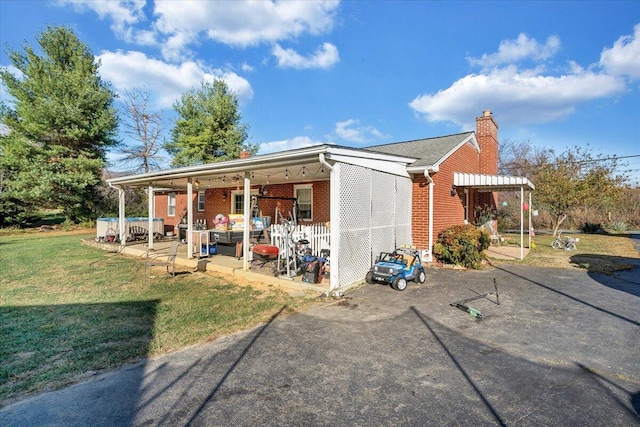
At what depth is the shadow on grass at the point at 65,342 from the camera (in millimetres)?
3242

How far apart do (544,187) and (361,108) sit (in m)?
11.3

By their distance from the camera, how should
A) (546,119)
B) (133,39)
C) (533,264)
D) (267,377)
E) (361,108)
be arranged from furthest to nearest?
(546,119) < (361,108) < (133,39) < (533,264) < (267,377)

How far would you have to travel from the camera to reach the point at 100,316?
5.12m

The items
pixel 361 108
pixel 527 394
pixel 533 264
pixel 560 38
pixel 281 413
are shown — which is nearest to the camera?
pixel 281 413

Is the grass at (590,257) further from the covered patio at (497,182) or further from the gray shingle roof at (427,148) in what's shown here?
the gray shingle roof at (427,148)

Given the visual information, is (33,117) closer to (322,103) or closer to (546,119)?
(322,103)

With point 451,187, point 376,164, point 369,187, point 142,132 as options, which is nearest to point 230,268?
point 369,187

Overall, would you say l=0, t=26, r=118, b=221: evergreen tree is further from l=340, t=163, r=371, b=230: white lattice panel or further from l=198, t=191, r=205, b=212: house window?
l=340, t=163, r=371, b=230: white lattice panel

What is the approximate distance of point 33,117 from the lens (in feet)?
61.4

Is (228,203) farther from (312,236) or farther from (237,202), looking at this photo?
(312,236)

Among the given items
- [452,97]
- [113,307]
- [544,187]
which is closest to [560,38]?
[544,187]

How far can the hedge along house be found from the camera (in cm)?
647

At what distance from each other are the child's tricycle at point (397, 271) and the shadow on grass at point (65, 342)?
172 inches

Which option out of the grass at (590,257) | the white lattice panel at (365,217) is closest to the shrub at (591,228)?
the grass at (590,257)
